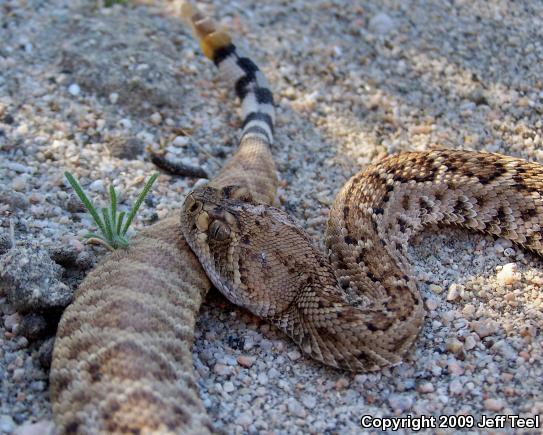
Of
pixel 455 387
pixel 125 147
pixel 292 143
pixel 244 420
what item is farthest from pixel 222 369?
pixel 292 143

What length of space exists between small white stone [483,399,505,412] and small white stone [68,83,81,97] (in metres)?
3.46

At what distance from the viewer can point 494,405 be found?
335cm

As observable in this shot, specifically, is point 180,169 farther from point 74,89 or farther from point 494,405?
point 494,405

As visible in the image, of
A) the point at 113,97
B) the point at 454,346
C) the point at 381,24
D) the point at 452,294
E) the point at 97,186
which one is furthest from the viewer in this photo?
the point at 381,24

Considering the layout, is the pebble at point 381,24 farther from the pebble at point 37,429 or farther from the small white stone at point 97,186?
the pebble at point 37,429

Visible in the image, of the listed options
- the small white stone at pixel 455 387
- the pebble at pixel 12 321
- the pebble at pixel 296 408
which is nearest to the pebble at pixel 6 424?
the pebble at pixel 12 321

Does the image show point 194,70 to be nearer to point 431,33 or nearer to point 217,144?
point 217,144

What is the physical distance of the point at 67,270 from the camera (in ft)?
12.8

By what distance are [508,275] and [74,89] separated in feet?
10.5

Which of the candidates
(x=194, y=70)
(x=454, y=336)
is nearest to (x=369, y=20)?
(x=194, y=70)

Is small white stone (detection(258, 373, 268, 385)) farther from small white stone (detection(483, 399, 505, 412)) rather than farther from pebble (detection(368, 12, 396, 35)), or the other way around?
pebble (detection(368, 12, 396, 35))

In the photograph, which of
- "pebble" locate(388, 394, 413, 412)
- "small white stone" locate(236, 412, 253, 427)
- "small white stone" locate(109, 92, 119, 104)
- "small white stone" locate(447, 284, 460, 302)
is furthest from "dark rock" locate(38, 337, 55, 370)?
"small white stone" locate(109, 92, 119, 104)

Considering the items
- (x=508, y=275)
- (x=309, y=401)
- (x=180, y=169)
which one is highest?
(x=180, y=169)

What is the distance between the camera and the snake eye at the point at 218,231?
3.76 m
